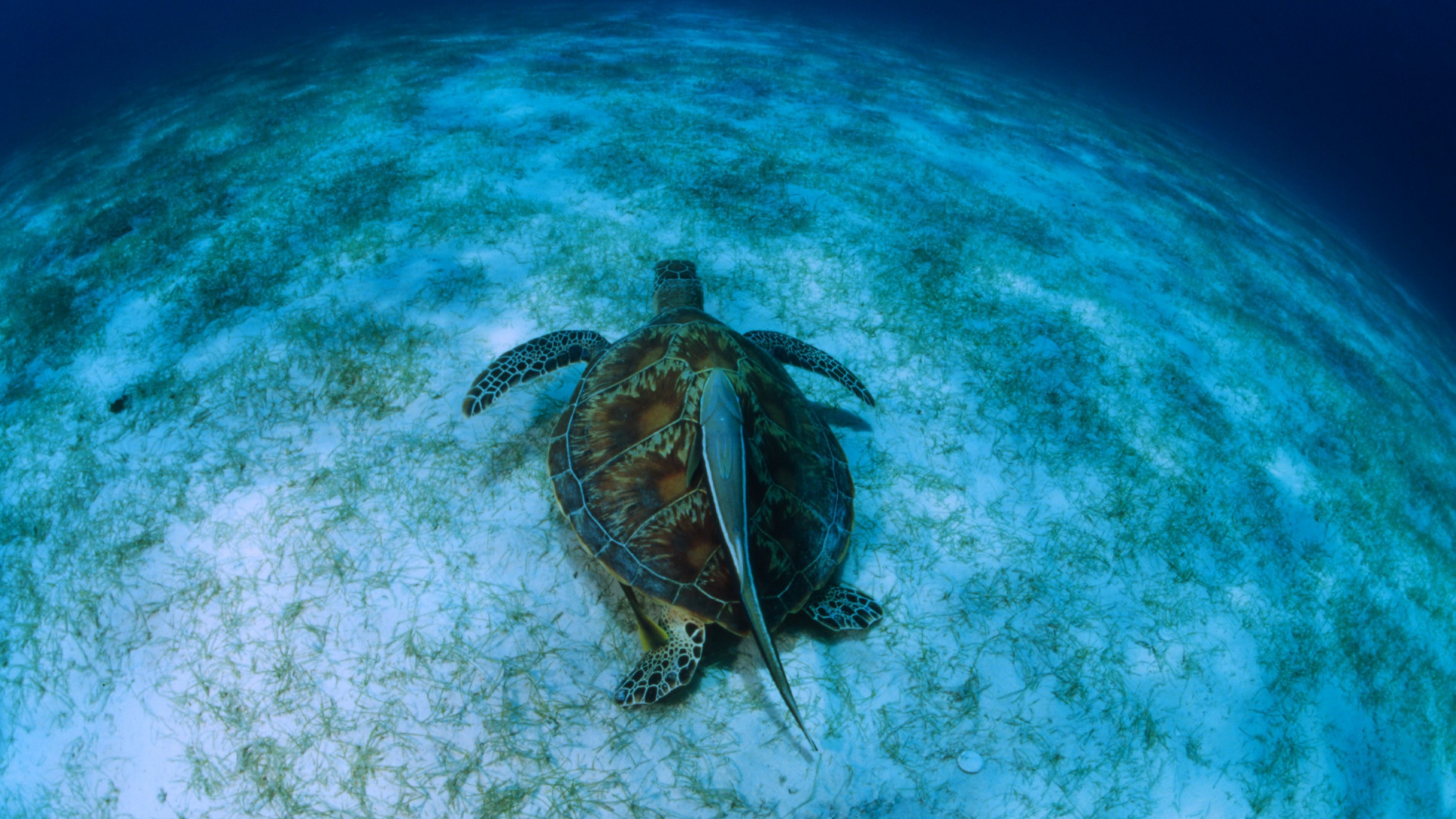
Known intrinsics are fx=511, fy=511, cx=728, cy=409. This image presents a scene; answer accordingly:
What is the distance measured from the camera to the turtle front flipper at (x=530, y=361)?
11.3 feet

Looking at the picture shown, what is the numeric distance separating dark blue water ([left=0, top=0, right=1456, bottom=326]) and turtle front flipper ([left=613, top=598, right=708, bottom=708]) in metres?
19.9

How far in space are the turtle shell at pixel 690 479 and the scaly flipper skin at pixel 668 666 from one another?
0.68 ft

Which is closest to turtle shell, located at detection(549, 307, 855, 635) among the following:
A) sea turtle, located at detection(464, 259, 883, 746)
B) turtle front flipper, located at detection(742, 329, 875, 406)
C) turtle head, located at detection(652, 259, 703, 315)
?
sea turtle, located at detection(464, 259, 883, 746)

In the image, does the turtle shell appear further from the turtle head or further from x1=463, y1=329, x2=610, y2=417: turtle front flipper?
the turtle head

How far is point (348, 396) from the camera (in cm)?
365

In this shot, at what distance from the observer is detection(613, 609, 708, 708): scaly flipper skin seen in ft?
8.18

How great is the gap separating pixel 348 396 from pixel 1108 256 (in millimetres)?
8452

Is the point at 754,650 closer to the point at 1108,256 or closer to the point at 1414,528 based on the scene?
the point at 1414,528

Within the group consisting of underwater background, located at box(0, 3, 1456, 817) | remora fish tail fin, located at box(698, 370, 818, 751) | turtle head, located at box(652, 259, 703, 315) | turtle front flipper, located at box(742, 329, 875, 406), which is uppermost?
remora fish tail fin, located at box(698, 370, 818, 751)

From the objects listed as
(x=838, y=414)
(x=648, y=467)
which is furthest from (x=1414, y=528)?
(x=648, y=467)

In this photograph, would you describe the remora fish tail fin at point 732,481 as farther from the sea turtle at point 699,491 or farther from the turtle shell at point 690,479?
the turtle shell at point 690,479

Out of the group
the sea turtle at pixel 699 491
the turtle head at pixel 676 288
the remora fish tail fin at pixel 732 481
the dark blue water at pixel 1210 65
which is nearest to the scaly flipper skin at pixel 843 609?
the sea turtle at pixel 699 491

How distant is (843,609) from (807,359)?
5.97 ft

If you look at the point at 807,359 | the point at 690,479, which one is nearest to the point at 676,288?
the point at 807,359
